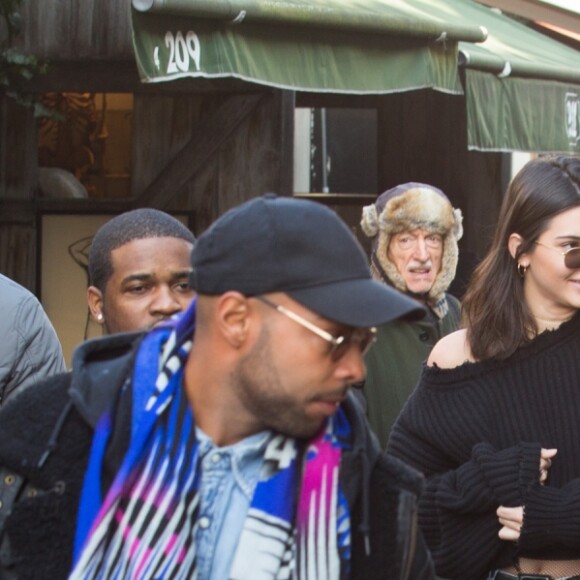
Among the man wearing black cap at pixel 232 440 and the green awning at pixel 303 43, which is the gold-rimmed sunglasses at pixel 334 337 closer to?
the man wearing black cap at pixel 232 440

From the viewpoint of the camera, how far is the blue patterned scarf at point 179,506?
2754mm

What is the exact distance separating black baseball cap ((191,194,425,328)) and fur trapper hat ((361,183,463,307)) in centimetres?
322

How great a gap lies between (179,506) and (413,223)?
347cm

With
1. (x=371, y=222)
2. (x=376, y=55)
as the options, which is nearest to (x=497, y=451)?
(x=371, y=222)

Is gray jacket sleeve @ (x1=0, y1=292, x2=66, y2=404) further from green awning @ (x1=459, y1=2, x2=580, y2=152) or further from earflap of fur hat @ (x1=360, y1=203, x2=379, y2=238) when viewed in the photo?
green awning @ (x1=459, y1=2, x2=580, y2=152)

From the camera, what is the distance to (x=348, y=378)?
2717 mm

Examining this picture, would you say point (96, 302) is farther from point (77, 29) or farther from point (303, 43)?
point (77, 29)

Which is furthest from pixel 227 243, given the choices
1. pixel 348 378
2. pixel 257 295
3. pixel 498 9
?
pixel 498 9

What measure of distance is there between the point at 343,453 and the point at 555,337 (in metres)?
1.75

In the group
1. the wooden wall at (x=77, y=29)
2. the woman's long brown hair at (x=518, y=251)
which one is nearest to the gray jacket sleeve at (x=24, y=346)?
the woman's long brown hair at (x=518, y=251)

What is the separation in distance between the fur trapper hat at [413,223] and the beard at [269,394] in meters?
3.25

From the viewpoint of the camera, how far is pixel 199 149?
8.66 m

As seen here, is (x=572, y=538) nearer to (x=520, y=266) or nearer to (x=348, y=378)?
(x=520, y=266)

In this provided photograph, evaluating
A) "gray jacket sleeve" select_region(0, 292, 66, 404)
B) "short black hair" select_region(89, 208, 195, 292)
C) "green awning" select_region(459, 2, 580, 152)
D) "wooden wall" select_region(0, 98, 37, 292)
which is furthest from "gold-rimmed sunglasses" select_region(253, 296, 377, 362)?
"wooden wall" select_region(0, 98, 37, 292)
